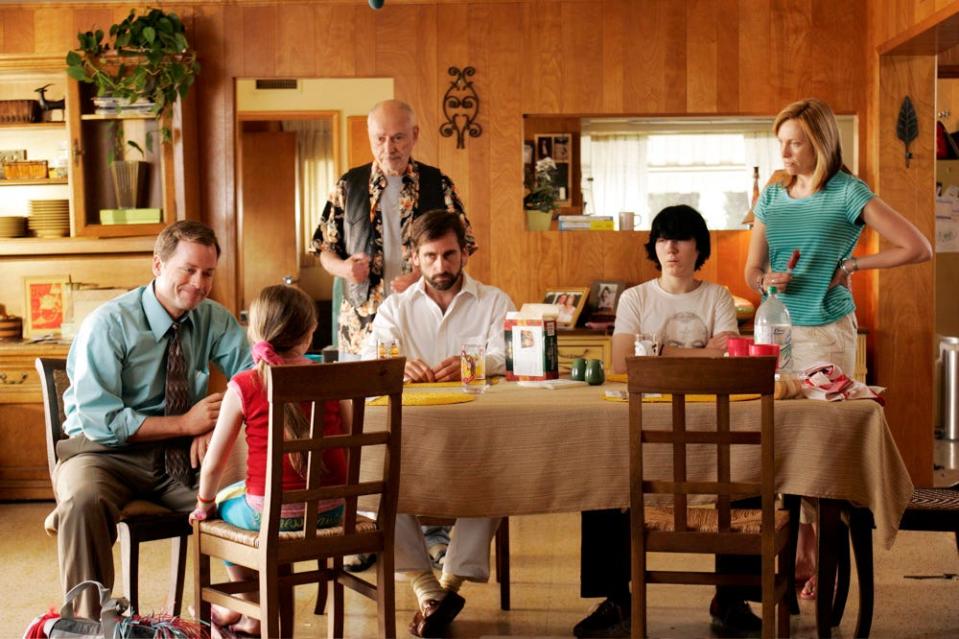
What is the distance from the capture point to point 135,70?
5.34 meters

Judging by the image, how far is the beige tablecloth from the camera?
2.83 m

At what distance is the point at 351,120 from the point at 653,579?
5064 millimetres

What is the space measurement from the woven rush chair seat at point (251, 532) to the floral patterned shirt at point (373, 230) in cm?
149

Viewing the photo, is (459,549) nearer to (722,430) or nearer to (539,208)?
(722,430)

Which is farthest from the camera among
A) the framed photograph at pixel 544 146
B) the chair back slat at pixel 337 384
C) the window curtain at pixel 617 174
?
the window curtain at pixel 617 174

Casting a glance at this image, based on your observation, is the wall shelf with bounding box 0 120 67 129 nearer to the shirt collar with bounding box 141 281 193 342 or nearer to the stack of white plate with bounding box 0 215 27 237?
the stack of white plate with bounding box 0 215 27 237

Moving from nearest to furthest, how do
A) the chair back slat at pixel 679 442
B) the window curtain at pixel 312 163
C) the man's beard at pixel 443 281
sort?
the chair back slat at pixel 679 442, the man's beard at pixel 443 281, the window curtain at pixel 312 163

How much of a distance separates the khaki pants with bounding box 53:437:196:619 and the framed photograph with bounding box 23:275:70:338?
2.76 meters

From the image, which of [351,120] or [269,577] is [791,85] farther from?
[269,577]

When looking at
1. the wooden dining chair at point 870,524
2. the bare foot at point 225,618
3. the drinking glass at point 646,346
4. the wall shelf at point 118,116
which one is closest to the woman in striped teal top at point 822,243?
the wooden dining chair at point 870,524

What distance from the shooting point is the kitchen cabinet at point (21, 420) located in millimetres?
5395

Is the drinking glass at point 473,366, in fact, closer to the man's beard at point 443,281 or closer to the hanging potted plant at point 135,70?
the man's beard at point 443,281

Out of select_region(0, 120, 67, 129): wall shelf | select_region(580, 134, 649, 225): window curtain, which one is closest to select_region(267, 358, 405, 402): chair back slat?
select_region(0, 120, 67, 129): wall shelf

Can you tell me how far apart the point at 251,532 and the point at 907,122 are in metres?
4.01
